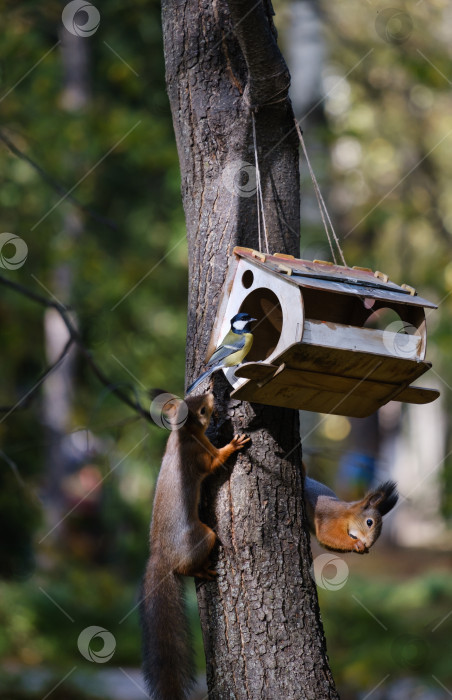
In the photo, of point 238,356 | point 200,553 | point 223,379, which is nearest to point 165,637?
point 200,553

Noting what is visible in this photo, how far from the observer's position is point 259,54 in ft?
10.4

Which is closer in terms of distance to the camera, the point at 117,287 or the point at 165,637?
the point at 165,637

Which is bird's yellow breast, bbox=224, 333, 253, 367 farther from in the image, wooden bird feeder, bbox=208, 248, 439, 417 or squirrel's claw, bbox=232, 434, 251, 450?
squirrel's claw, bbox=232, 434, 251, 450

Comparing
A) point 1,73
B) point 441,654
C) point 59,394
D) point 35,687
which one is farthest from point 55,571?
point 1,73

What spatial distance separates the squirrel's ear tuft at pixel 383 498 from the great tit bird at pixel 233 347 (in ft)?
3.78

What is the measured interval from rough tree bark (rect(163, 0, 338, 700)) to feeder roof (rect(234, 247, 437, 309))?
9.5 inches

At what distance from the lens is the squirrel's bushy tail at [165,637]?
3248mm

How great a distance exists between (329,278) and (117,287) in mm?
7010

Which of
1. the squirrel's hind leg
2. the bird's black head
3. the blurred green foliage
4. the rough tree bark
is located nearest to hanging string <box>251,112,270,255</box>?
the rough tree bark

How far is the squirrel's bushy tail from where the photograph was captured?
10.7ft

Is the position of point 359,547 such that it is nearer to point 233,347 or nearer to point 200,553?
point 200,553

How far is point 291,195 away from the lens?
353 cm

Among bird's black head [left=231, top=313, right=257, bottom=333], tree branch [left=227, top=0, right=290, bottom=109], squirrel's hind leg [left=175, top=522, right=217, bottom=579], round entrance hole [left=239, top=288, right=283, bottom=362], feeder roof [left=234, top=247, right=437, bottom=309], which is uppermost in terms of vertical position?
tree branch [left=227, top=0, right=290, bottom=109]

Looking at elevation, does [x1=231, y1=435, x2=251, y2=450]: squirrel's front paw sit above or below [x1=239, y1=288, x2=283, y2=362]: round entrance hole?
below
